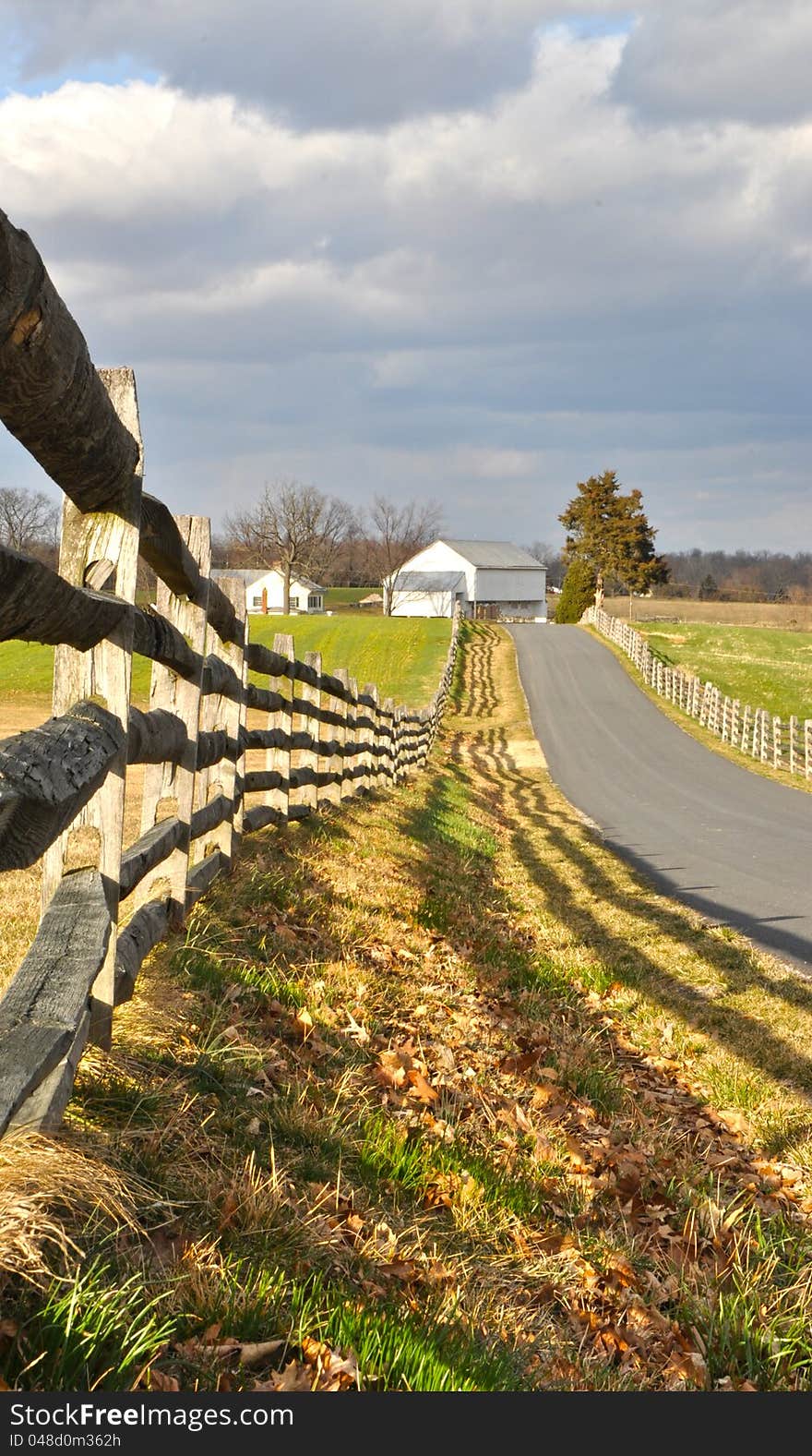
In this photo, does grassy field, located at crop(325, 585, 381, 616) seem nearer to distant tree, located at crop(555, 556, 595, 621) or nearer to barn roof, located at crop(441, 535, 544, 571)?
barn roof, located at crop(441, 535, 544, 571)

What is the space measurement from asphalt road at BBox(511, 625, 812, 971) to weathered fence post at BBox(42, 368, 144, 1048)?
7155 mm

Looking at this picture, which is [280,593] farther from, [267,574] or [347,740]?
[347,740]

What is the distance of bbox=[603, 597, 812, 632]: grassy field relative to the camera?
8975 cm

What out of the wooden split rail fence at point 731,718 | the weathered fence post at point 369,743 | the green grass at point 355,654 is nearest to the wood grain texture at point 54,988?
the weathered fence post at point 369,743

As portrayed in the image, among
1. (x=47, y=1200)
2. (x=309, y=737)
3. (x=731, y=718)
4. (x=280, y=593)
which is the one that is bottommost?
(x=731, y=718)

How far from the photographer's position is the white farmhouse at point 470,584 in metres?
105

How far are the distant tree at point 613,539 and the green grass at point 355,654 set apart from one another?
25097 millimetres

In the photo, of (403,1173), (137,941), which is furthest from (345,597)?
(403,1173)

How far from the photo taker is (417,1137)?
164 inches

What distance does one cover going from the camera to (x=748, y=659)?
203 ft

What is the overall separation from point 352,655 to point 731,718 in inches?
→ 1091

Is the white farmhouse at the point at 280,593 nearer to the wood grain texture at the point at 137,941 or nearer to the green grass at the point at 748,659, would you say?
the green grass at the point at 748,659

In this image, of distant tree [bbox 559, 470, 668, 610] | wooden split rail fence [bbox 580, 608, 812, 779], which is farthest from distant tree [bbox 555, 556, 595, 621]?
wooden split rail fence [bbox 580, 608, 812, 779]

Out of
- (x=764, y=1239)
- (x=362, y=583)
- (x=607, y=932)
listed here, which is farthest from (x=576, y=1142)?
(x=362, y=583)
